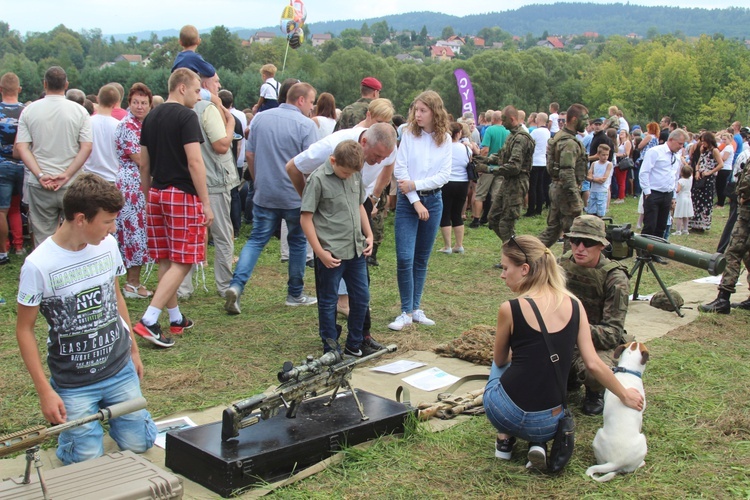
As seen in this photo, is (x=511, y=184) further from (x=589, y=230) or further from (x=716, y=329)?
(x=589, y=230)

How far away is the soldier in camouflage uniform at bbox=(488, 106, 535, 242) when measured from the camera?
9.53 meters

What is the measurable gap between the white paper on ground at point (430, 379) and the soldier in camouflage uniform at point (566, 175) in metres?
4.02

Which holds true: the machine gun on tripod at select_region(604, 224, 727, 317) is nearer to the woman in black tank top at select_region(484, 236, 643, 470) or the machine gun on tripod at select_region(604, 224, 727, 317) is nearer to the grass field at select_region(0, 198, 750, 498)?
the grass field at select_region(0, 198, 750, 498)

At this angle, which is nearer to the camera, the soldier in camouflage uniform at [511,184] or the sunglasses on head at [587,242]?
the sunglasses on head at [587,242]

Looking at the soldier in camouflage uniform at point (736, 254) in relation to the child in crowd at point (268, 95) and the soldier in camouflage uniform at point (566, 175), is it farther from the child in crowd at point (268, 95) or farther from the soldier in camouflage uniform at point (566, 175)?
the child in crowd at point (268, 95)

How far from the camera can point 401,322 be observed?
254 inches

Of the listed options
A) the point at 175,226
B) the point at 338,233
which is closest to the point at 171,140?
the point at 175,226

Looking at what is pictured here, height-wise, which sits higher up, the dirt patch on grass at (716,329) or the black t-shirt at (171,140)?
the black t-shirt at (171,140)

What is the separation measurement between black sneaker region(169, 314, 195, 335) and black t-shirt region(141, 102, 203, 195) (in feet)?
3.64

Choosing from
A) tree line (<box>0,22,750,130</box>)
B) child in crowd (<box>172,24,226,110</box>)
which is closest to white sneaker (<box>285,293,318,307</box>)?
child in crowd (<box>172,24,226,110</box>)

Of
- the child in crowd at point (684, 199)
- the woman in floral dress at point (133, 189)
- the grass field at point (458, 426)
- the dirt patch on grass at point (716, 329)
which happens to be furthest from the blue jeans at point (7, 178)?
the child in crowd at point (684, 199)

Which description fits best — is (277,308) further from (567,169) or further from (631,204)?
(631,204)

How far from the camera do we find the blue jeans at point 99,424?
3.55 m

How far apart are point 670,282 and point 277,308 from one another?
17.2 ft
